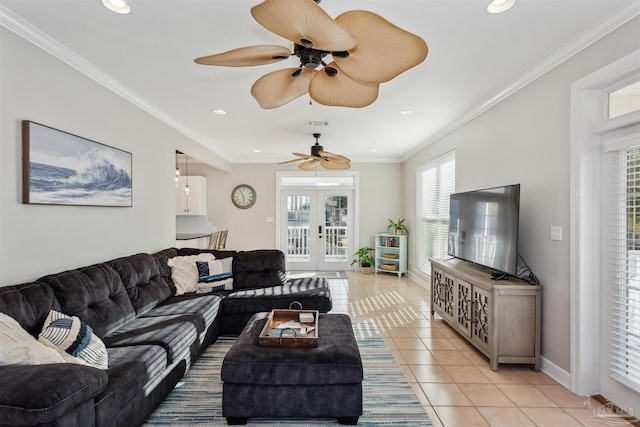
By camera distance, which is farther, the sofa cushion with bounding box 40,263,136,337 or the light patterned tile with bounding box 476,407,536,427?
the sofa cushion with bounding box 40,263,136,337

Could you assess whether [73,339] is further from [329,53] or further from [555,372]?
[555,372]

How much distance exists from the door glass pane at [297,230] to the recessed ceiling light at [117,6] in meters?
5.64

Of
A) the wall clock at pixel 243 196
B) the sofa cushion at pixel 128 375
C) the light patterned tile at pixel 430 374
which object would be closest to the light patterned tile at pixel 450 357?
the light patterned tile at pixel 430 374

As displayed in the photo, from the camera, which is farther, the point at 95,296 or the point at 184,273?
the point at 184,273

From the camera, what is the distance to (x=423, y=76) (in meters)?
2.92

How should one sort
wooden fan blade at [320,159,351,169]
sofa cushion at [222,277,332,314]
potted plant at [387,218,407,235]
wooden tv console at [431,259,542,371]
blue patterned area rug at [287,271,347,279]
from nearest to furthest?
wooden tv console at [431,259,542,371], sofa cushion at [222,277,332,314], wooden fan blade at [320,159,351,169], blue patterned area rug at [287,271,347,279], potted plant at [387,218,407,235]

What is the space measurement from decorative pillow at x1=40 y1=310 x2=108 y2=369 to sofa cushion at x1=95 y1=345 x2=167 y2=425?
0.09 meters

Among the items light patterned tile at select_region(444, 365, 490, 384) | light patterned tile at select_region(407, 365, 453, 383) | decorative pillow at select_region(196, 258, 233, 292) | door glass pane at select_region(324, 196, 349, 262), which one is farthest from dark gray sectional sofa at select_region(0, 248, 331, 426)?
door glass pane at select_region(324, 196, 349, 262)

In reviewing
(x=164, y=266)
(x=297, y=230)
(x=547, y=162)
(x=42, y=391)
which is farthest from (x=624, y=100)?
(x=297, y=230)

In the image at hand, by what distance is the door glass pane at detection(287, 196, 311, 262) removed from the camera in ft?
24.7

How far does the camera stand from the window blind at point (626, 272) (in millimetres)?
2084

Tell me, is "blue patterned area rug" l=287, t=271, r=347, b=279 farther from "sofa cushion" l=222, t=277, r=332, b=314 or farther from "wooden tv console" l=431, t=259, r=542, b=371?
"wooden tv console" l=431, t=259, r=542, b=371

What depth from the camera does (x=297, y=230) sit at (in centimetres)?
755

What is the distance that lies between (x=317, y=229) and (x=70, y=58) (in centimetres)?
556
